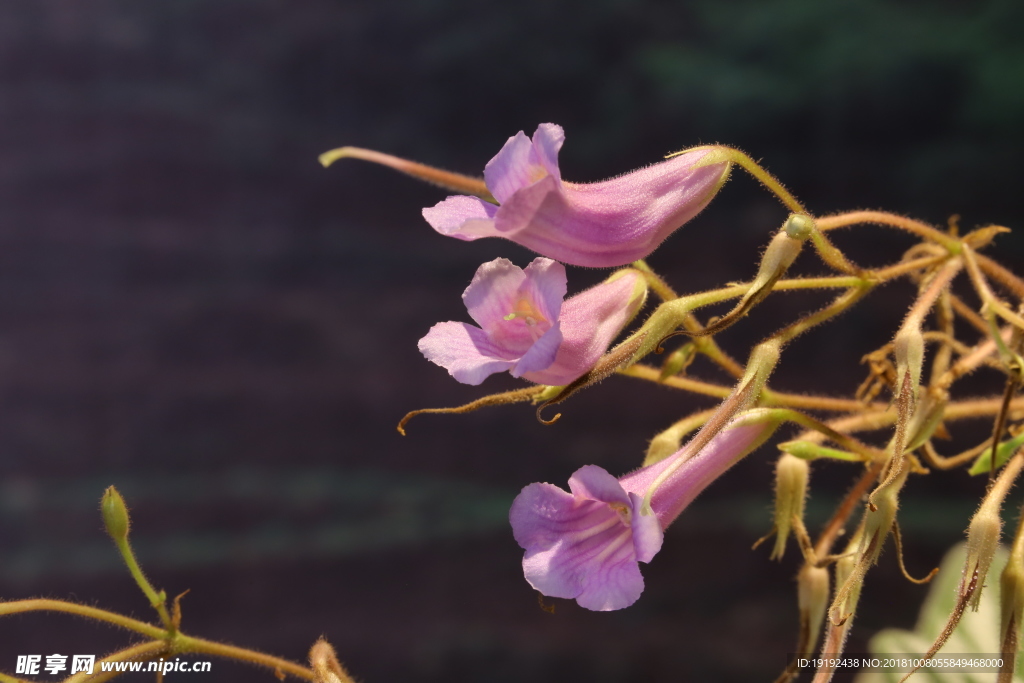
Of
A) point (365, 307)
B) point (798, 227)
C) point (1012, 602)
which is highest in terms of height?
point (365, 307)

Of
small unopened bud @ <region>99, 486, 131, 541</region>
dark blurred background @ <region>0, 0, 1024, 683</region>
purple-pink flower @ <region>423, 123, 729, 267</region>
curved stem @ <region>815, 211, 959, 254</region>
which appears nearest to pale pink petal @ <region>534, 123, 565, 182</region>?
purple-pink flower @ <region>423, 123, 729, 267</region>

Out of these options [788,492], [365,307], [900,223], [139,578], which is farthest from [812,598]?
[365,307]

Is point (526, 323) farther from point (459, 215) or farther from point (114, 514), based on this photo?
point (114, 514)

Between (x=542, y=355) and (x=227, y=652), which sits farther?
(x=227, y=652)

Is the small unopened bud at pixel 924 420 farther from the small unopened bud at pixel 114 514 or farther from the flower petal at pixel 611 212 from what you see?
the small unopened bud at pixel 114 514

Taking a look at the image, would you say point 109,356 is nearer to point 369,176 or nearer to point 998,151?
point 369,176

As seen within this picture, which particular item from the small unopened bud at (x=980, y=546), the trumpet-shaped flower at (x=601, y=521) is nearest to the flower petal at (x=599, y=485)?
the trumpet-shaped flower at (x=601, y=521)

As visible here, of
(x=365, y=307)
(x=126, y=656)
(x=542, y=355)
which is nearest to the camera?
(x=542, y=355)

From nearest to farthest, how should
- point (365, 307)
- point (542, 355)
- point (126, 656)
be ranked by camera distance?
1. point (542, 355)
2. point (126, 656)
3. point (365, 307)
